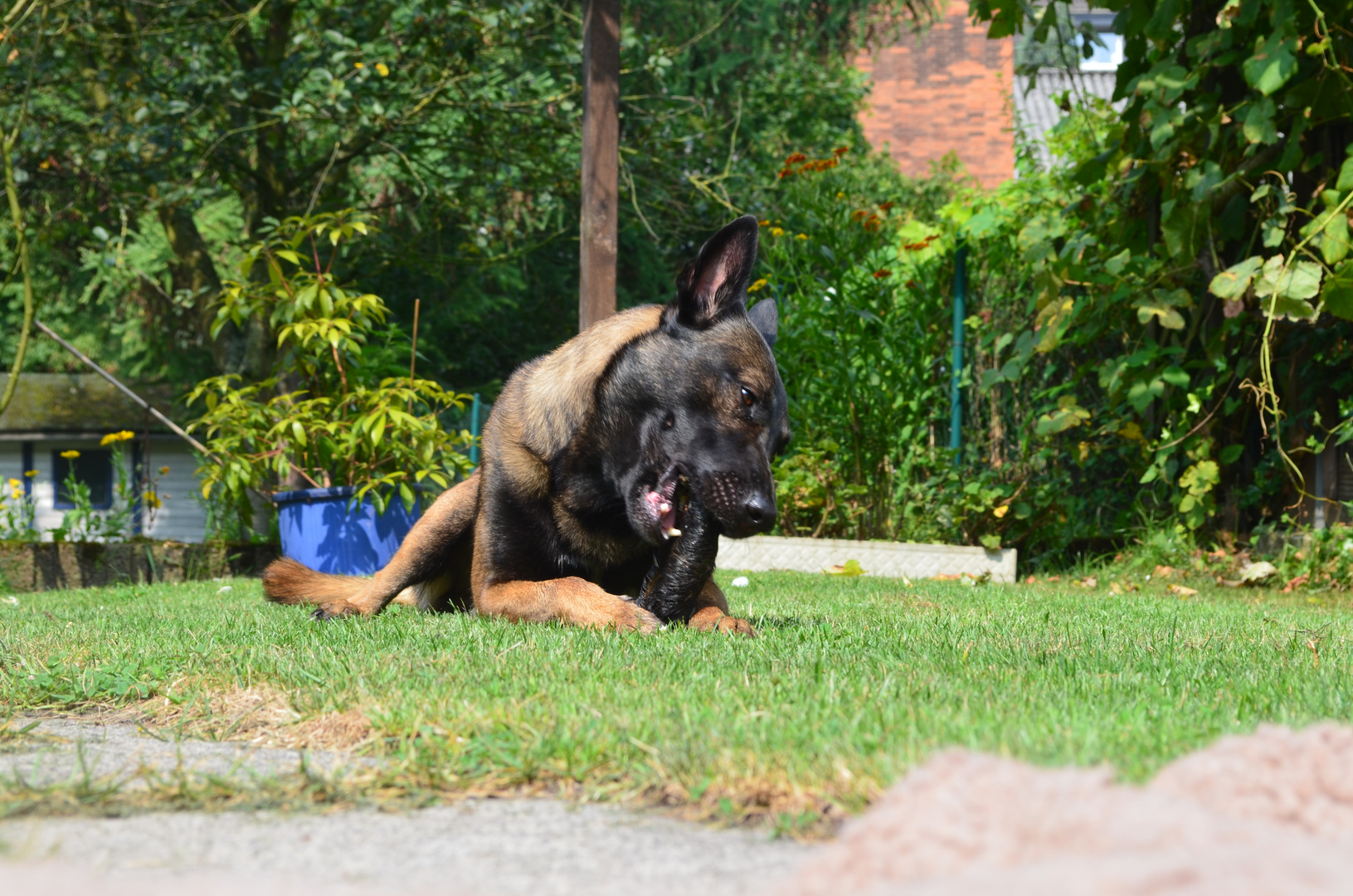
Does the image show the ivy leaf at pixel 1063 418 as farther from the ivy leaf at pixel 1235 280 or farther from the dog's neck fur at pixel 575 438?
the dog's neck fur at pixel 575 438

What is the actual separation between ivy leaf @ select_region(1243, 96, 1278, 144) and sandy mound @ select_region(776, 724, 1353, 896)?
4756 mm

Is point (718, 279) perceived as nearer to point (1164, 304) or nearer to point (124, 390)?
point (1164, 304)

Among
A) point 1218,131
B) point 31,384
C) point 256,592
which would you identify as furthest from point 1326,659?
point 31,384

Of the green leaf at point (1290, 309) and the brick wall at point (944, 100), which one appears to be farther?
the brick wall at point (944, 100)

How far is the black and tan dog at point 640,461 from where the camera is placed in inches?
145

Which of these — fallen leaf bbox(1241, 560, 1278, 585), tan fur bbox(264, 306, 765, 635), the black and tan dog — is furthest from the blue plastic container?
fallen leaf bbox(1241, 560, 1278, 585)

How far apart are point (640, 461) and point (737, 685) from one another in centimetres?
142

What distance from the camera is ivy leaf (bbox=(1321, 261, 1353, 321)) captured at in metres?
5.18

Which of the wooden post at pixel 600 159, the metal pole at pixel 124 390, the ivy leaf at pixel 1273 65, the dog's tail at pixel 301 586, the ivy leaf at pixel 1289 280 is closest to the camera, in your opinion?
the dog's tail at pixel 301 586

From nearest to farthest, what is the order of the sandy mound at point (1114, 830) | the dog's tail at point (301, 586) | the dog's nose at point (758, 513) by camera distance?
1. the sandy mound at point (1114, 830)
2. the dog's nose at point (758, 513)
3. the dog's tail at point (301, 586)

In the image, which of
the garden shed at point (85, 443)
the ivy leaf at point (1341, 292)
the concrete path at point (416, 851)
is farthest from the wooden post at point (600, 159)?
the garden shed at point (85, 443)

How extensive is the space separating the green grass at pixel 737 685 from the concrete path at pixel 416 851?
132 mm

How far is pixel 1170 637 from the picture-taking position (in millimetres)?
3711

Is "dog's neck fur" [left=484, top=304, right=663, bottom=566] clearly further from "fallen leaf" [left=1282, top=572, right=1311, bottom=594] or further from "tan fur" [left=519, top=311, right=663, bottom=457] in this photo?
"fallen leaf" [left=1282, top=572, right=1311, bottom=594]
